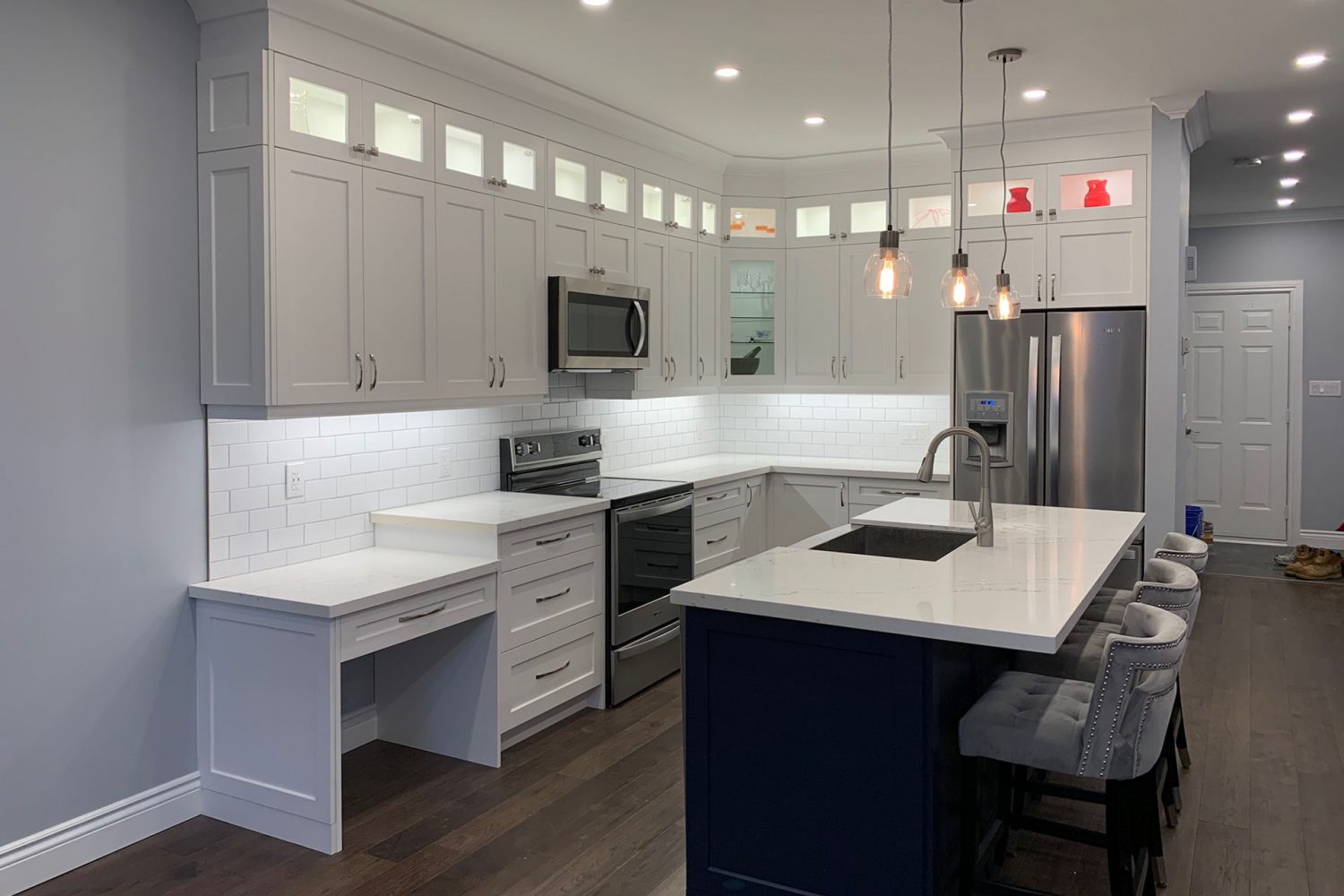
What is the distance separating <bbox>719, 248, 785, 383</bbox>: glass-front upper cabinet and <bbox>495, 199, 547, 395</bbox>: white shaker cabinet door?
6.09 feet

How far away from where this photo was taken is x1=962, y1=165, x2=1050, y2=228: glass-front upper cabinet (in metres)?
5.18

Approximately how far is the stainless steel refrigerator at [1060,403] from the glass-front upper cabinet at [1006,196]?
1.66ft

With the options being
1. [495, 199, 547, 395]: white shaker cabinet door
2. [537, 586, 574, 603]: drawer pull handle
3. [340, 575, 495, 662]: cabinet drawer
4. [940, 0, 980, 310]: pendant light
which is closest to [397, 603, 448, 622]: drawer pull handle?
[340, 575, 495, 662]: cabinet drawer

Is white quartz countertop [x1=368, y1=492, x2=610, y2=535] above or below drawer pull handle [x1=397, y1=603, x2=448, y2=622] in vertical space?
above

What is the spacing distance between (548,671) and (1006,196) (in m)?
3.37

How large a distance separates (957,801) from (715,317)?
148 inches

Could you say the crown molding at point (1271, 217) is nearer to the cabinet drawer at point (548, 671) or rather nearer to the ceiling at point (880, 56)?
the ceiling at point (880, 56)

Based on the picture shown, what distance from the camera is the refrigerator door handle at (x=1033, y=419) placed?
201 inches

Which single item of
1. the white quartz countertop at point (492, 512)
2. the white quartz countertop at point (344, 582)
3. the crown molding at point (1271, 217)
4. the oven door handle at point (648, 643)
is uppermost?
the crown molding at point (1271, 217)

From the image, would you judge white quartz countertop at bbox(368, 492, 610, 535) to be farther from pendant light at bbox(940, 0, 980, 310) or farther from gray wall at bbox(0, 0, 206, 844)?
pendant light at bbox(940, 0, 980, 310)

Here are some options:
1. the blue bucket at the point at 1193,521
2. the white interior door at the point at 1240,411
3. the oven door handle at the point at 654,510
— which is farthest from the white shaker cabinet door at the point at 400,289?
the white interior door at the point at 1240,411

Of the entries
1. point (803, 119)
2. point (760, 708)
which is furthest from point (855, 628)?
point (803, 119)

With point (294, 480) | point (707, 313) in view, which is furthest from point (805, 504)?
point (294, 480)

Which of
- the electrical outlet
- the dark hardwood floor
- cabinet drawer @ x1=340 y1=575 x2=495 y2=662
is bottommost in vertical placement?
the dark hardwood floor
